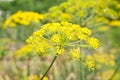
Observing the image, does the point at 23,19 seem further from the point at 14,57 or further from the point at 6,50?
the point at 6,50

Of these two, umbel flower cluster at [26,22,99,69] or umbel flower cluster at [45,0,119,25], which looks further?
umbel flower cluster at [45,0,119,25]

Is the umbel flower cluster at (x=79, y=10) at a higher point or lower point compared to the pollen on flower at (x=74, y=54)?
higher

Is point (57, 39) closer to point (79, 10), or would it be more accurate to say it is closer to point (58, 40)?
point (58, 40)

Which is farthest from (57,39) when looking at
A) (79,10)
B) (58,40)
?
(79,10)

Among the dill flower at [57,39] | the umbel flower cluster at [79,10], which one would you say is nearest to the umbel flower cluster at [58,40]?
the dill flower at [57,39]

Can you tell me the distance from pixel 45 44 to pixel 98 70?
5.23 m

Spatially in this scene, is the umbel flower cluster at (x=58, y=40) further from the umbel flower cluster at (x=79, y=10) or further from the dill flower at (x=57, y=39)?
the umbel flower cluster at (x=79, y=10)

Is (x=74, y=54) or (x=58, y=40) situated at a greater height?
(x=58, y=40)

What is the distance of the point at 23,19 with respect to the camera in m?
7.29

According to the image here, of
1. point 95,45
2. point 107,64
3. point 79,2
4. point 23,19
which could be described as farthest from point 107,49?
point 95,45

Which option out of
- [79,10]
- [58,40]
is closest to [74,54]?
[58,40]

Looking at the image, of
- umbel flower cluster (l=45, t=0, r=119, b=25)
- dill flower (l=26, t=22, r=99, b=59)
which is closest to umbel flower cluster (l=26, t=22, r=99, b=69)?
dill flower (l=26, t=22, r=99, b=59)

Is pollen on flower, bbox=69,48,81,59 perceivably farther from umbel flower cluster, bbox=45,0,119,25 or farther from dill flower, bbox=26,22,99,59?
umbel flower cluster, bbox=45,0,119,25

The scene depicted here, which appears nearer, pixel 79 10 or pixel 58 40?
pixel 58 40
